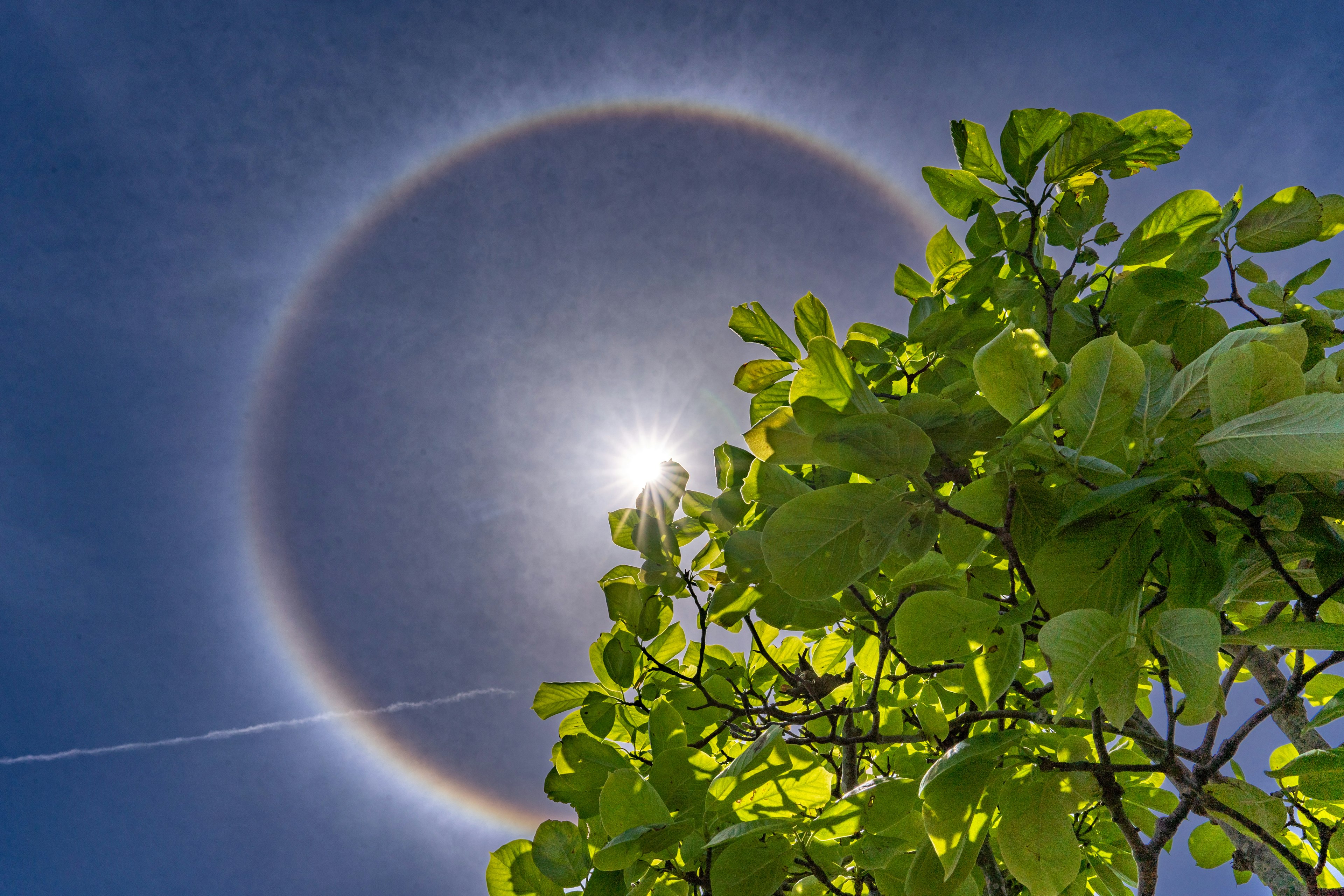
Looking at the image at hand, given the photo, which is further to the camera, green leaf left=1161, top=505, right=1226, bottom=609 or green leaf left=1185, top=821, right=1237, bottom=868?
green leaf left=1185, top=821, right=1237, bottom=868

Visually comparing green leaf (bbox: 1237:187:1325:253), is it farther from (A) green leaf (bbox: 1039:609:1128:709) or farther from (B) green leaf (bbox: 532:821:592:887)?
(B) green leaf (bbox: 532:821:592:887)

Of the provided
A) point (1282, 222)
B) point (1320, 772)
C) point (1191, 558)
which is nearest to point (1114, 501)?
point (1191, 558)

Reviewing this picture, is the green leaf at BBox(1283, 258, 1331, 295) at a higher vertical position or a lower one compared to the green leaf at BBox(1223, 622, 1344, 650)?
higher

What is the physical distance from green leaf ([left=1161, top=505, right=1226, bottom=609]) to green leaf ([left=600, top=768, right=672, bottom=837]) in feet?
2.44

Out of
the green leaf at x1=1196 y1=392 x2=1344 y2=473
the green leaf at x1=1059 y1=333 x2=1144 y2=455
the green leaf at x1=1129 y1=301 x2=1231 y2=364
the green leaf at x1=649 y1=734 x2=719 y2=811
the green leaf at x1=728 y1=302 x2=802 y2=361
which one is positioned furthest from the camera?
the green leaf at x1=728 y1=302 x2=802 y2=361

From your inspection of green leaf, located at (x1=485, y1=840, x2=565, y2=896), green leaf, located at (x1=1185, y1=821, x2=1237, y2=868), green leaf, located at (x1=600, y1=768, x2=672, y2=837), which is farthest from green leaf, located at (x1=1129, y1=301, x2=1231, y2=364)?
green leaf, located at (x1=485, y1=840, x2=565, y2=896)

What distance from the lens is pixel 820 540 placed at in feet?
2.72

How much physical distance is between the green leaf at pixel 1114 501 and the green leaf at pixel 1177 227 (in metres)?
0.91

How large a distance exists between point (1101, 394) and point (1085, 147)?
893mm

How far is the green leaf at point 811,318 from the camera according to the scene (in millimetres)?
1538

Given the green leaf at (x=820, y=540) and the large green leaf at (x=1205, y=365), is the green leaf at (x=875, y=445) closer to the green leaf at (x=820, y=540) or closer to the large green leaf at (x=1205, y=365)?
the green leaf at (x=820, y=540)

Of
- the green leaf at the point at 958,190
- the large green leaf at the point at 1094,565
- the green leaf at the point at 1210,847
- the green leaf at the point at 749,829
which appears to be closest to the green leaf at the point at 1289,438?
the large green leaf at the point at 1094,565

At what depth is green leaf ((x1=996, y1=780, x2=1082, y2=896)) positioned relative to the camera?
0.95 metres

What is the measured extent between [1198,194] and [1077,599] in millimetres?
1151
